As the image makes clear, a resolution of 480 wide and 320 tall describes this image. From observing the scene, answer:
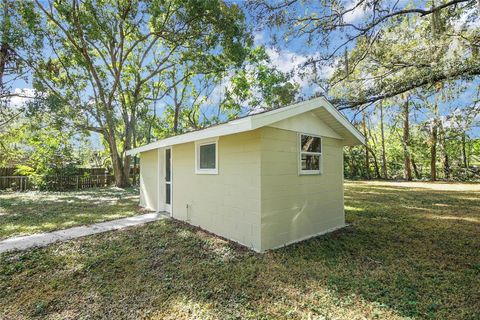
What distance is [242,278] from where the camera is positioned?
3330 mm

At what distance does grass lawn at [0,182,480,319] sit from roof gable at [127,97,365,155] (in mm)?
2176

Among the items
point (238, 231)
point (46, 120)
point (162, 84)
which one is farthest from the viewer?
point (162, 84)

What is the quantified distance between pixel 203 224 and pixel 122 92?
38.7 ft

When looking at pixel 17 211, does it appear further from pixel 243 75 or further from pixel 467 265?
pixel 243 75

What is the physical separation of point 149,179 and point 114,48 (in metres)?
9.16

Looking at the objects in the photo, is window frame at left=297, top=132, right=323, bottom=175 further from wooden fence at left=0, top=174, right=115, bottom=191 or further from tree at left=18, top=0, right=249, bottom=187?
wooden fence at left=0, top=174, right=115, bottom=191

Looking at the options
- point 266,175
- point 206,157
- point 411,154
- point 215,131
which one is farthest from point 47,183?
point 411,154

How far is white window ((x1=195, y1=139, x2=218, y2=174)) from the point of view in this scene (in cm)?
530

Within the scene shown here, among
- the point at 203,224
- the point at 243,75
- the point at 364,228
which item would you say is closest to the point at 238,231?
the point at 203,224

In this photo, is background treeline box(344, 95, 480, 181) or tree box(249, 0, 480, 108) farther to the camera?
background treeline box(344, 95, 480, 181)

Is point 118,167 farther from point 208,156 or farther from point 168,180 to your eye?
point 208,156

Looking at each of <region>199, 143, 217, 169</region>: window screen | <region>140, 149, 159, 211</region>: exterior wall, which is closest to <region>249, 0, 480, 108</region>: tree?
<region>199, 143, 217, 169</region>: window screen

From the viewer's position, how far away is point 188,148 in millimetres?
6133

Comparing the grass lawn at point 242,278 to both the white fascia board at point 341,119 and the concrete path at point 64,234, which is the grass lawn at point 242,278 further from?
the white fascia board at point 341,119
